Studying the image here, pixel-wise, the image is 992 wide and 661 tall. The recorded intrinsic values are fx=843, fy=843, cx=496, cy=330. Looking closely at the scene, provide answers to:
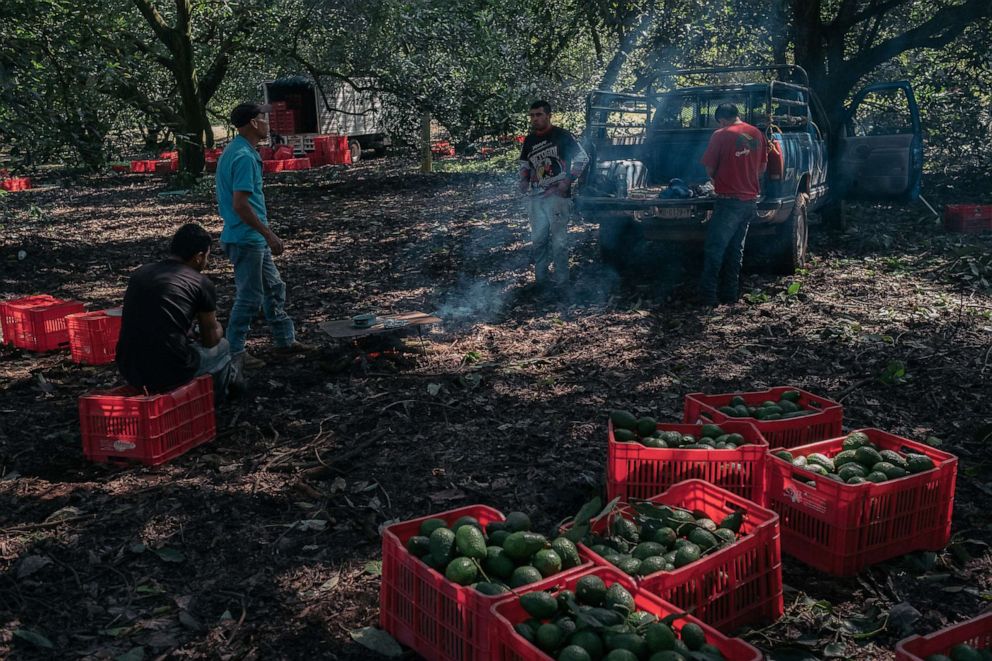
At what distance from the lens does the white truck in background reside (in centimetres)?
2627

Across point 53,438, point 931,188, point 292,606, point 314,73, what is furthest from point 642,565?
point 314,73

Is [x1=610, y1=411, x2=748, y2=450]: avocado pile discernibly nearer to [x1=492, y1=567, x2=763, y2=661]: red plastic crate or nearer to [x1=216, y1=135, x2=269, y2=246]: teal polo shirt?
[x1=492, y1=567, x2=763, y2=661]: red plastic crate

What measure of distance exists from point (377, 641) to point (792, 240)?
7655mm

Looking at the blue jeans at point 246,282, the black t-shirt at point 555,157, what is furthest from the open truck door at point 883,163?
the blue jeans at point 246,282

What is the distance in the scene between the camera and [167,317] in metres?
5.37

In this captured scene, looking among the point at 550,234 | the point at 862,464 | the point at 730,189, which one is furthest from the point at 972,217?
the point at 862,464

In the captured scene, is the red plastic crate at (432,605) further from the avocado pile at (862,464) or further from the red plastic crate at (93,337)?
the red plastic crate at (93,337)

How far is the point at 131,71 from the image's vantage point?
39.3ft

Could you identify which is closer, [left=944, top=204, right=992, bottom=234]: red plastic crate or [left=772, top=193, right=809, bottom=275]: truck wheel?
[left=772, top=193, right=809, bottom=275]: truck wheel

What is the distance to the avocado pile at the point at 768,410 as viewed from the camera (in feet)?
15.3

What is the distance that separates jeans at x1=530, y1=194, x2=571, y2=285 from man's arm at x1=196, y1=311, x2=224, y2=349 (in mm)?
4094

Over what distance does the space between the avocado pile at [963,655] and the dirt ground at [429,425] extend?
2.13ft

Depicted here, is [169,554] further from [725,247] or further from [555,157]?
[725,247]

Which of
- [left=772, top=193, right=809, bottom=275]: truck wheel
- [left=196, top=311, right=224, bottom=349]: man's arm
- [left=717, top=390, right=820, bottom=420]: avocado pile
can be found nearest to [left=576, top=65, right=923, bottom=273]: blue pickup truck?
[left=772, top=193, right=809, bottom=275]: truck wheel
